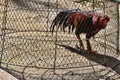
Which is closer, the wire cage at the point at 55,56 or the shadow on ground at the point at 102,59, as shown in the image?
the wire cage at the point at 55,56

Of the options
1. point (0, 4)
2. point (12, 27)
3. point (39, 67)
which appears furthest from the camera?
point (0, 4)

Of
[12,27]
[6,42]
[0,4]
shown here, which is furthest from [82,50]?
[0,4]

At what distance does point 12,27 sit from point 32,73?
1.24 meters

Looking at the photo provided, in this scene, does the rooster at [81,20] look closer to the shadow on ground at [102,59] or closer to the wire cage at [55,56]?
the wire cage at [55,56]

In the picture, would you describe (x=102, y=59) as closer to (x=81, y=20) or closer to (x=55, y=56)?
(x=81, y=20)

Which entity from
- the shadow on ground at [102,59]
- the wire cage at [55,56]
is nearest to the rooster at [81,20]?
the wire cage at [55,56]

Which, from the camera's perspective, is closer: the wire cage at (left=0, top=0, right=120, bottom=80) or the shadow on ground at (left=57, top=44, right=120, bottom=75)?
the wire cage at (left=0, top=0, right=120, bottom=80)

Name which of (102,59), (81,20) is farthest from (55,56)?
(102,59)

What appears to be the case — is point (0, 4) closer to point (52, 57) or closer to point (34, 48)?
point (34, 48)

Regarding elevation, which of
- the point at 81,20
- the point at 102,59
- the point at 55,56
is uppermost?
the point at 81,20

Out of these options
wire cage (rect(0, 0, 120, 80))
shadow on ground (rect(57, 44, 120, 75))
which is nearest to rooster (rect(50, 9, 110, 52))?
wire cage (rect(0, 0, 120, 80))

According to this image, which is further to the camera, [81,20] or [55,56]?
[81,20]

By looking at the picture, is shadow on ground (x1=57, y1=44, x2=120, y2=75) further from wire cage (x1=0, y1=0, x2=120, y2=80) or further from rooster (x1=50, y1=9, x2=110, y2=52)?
rooster (x1=50, y1=9, x2=110, y2=52)

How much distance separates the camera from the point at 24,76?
2.39 metres
